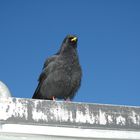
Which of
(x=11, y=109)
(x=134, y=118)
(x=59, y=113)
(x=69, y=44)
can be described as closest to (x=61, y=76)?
(x=69, y=44)

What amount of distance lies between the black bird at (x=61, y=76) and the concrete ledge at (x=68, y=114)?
398 centimetres

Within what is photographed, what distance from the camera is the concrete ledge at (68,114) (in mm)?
4442

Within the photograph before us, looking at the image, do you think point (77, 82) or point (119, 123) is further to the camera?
point (77, 82)

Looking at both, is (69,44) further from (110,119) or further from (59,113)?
(59,113)

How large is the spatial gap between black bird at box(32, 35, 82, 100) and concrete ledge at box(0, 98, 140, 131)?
3984 millimetres

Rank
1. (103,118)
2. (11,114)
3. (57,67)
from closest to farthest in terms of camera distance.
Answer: (11,114) < (103,118) < (57,67)

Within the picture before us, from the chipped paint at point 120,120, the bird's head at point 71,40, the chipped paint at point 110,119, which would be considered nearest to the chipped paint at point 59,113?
the chipped paint at point 110,119

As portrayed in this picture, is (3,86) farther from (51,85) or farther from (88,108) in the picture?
(51,85)

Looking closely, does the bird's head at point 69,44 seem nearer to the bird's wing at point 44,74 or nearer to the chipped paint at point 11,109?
the bird's wing at point 44,74

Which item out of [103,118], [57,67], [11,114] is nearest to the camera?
[11,114]

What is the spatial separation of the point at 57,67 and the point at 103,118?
4294 millimetres

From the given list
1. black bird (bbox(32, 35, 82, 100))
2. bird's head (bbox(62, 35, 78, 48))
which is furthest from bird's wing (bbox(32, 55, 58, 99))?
bird's head (bbox(62, 35, 78, 48))

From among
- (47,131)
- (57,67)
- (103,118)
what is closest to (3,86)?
(47,131)

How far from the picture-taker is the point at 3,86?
484cm
